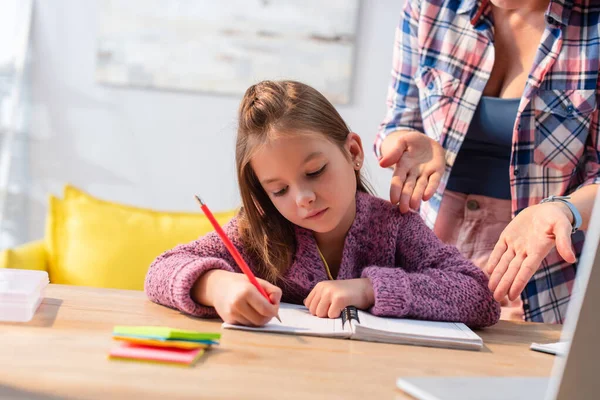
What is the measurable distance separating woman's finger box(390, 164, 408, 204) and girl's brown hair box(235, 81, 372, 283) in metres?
0.11

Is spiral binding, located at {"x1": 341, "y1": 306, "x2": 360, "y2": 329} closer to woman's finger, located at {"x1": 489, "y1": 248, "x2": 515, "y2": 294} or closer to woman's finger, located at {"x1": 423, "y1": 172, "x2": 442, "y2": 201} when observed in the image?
woman's finger, located at {"x1": 489, "y1": 248, "x2": 515, "y2": 294}

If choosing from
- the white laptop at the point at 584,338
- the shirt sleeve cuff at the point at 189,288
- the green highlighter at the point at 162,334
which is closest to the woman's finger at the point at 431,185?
the shirt sleeve cuff at the point at 189,288

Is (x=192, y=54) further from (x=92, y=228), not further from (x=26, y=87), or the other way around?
(x=92, y=228)

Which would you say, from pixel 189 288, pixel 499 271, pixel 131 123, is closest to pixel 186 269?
pixel 189 288

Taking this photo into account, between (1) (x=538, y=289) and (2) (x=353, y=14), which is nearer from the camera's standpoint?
(1) (x=538, y=289)

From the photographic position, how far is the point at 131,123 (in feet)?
11.8

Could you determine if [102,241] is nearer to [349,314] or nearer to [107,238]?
[107,238]

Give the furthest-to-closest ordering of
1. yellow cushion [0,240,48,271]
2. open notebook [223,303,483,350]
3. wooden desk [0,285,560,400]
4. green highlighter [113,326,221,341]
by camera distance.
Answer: yellow cushion [0,240,48,271] < open notebook [223,303,483,350] < green highlighter [113,326,221,341] < wooden desk [0,285,560,400]

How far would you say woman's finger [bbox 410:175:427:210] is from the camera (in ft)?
4.44

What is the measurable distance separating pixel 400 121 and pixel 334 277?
0.52m

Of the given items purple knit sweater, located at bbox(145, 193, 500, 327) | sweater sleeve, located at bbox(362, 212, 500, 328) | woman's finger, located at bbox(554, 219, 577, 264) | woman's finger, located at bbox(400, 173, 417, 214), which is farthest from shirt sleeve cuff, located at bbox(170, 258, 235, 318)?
woman's finger, located at bbox(554, 219, 577, 264)

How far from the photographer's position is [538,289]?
1573mm

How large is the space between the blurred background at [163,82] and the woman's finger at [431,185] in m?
2.19

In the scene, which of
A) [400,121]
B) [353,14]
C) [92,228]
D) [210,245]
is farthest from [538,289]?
[353,14]
